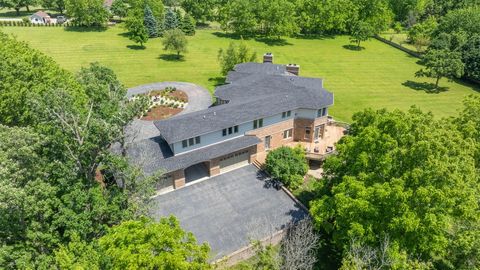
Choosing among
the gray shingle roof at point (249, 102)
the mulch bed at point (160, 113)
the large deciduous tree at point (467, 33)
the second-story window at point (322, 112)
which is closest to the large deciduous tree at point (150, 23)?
the mulch bed at point (160, 113)

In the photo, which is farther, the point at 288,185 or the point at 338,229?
the point at 288,185

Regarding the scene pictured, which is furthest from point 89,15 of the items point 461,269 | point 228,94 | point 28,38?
point 461,269

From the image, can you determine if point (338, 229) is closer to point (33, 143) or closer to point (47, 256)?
point (47, 256)

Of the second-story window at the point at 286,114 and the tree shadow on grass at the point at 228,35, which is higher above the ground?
the tree shadow on grass at the point at 228,35

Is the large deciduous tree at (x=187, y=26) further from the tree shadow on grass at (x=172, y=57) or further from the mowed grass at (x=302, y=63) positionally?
the tree shadow on grass at (x=172, y=57)

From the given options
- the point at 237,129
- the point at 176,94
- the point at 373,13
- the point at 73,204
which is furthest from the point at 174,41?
the point at 373,13

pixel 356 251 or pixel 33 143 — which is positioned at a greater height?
pixel 33 143

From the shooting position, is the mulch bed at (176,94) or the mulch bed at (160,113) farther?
the mulch bed at (176,94)

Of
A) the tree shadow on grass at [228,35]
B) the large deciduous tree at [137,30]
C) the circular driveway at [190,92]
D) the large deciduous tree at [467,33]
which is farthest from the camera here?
the tree shadow on grass at [228,35]
